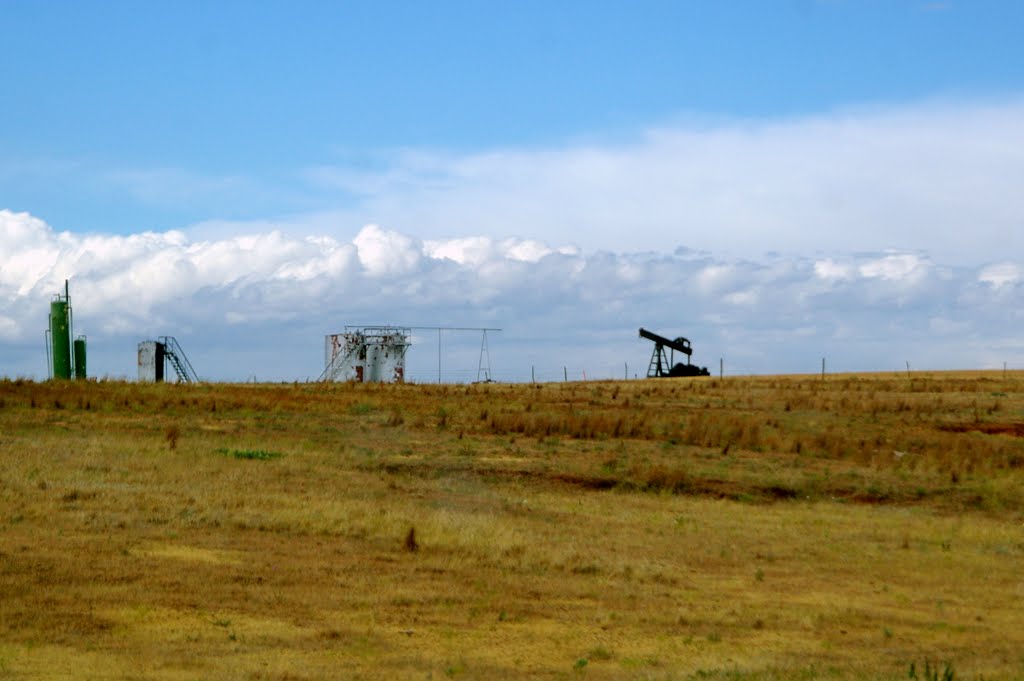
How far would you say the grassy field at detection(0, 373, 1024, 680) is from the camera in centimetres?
1384

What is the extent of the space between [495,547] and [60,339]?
141 feet

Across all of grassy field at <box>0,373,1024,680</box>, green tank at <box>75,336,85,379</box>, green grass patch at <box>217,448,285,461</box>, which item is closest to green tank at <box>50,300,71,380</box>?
green tank at <box>75,336,85,379</box>

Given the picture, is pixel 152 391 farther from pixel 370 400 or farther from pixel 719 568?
pixel 719 568

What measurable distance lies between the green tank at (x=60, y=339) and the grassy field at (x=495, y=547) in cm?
1868

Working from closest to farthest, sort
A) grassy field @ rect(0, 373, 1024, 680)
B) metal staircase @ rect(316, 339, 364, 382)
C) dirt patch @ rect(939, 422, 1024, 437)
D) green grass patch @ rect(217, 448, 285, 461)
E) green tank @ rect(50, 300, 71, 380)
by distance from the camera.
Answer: grassy field @ rect(0, 373, 1024, 680), green grass patch @ rect(217, 448, 285, 461), dirt patch @ rect(939, 422, 1024, 437), green tank @ rect(50, 300, 71, 380), metal staircase @ rect(316, 339, 364, 382)

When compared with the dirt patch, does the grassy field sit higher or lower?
lower

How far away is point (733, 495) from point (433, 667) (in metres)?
16.1

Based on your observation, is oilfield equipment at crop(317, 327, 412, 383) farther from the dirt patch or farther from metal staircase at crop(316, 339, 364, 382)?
the dirt patch

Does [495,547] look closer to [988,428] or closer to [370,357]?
[988,428]

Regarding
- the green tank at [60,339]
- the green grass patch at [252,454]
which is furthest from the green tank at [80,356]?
the green grass patch at [252,454]

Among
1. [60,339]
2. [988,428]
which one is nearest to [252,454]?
[988,428]

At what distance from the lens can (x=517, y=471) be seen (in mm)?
29219

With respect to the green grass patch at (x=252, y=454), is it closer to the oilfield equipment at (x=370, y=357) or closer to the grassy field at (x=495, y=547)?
the grassy field at (x=495, y=547)

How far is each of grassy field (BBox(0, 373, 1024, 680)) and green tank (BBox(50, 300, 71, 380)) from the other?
735 inches
